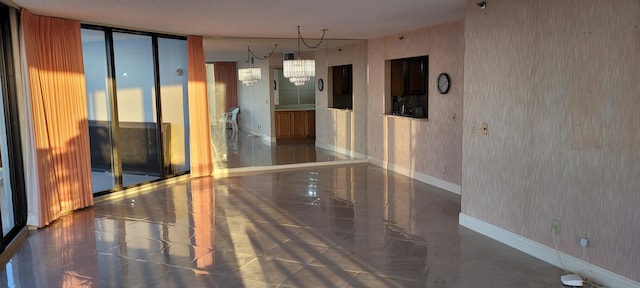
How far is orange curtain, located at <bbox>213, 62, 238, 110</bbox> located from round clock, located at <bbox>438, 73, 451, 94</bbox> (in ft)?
11.9

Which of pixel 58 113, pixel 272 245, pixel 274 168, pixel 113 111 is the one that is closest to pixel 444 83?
pixel 274 168

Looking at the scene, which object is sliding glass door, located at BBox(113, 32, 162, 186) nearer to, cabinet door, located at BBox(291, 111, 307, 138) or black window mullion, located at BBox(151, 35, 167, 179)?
black window mullion, located at BBox(151, 35, 167, 179)

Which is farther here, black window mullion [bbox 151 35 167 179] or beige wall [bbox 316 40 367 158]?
beige wall [bbox 316 40 367 158]

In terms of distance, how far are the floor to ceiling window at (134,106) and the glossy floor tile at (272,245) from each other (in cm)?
61

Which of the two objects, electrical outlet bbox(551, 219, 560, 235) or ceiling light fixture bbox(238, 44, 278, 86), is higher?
ceiling light fixture bbox(238, 44, 278, 86)

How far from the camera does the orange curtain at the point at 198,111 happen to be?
740cm

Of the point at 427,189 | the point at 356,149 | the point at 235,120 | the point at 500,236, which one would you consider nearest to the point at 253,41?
the point at 235,120

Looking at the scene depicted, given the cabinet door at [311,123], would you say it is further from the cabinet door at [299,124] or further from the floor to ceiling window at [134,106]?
the floor to ceiling window at [134,106]

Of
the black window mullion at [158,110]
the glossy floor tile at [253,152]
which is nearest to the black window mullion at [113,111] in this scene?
the black window mullion at [158,110]

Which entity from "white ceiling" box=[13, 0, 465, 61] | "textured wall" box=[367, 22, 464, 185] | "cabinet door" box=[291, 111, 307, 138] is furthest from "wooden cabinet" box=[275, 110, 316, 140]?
"white ceiling" box=[13, 0, 465, 61]

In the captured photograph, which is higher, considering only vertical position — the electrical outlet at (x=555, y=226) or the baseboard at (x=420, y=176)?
the electrical outlet at (x=555, y=226)

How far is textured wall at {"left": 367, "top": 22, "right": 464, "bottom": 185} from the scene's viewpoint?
6.46 meters

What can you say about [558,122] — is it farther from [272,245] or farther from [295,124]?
[295,124]

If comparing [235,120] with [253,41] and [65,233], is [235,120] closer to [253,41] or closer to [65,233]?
[253,41]
